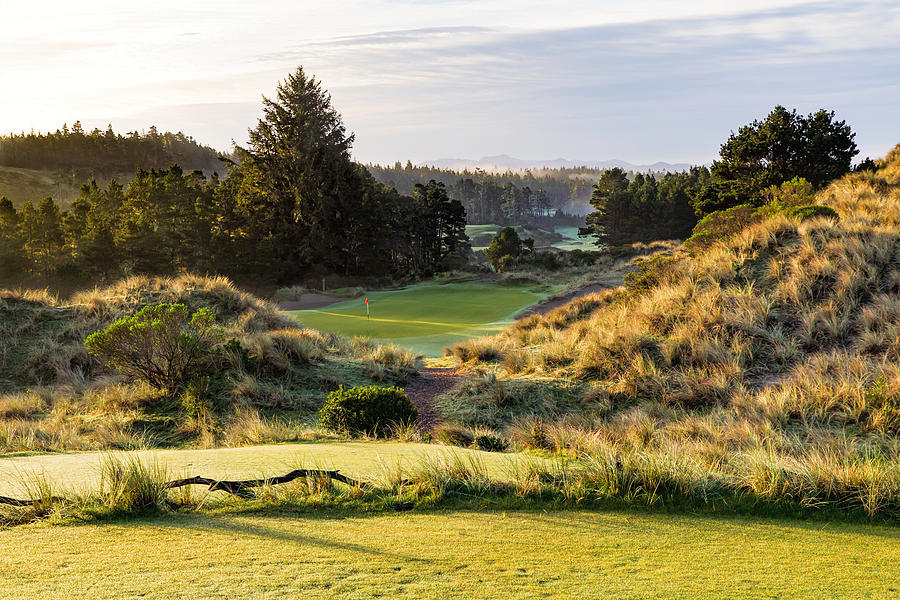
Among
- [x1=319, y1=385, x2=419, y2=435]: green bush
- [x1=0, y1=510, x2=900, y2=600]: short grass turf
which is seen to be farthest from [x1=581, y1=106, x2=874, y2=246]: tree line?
[x1=0, y1=510, x2=900, y2=600]: short grass turf

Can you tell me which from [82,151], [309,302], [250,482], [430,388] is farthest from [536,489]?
[82,151]

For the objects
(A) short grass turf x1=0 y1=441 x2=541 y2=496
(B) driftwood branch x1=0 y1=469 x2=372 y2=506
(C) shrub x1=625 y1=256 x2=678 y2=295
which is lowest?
(A) short grass turf x1=0 y1=441 x2=541 y2=496

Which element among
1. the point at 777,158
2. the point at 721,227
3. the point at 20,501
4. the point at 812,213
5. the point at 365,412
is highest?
the point at 777,158

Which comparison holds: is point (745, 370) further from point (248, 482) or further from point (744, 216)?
point (744, 216)

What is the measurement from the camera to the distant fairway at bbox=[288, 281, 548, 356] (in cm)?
2262

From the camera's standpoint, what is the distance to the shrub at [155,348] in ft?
36.0

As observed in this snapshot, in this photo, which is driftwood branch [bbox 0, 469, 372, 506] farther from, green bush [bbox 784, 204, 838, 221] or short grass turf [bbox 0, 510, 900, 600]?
green bush [bbox 784, 204, 838, 221]

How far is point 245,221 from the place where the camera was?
4569 centimetres

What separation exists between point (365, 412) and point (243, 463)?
3462 millimetres

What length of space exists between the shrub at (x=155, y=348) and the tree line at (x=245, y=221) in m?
32.3

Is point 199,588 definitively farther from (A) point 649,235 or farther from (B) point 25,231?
(A) point 649,235

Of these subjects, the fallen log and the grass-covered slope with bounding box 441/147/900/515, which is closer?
the fallen log

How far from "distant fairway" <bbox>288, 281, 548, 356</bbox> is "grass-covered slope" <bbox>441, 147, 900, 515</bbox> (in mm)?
5833

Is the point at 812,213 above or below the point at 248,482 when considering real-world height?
above
